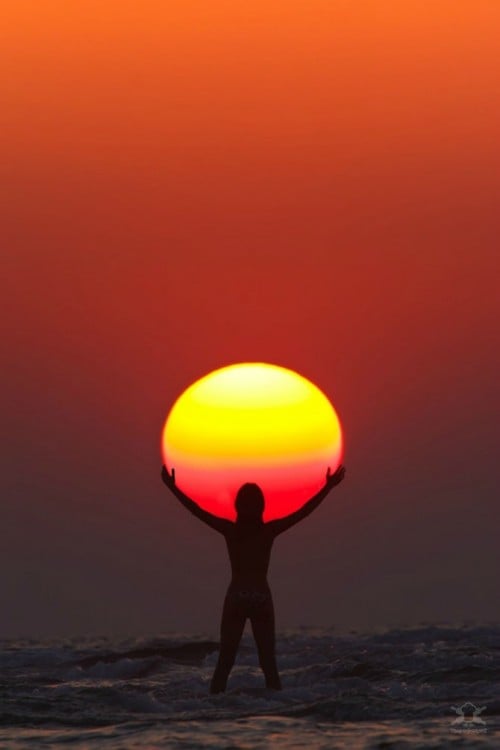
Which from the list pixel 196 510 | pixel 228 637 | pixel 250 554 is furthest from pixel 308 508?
Result: pixel 228 637

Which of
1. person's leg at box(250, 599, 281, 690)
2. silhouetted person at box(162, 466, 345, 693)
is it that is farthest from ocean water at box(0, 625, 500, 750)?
silhouetted person at box(162, 466, 345, 693)

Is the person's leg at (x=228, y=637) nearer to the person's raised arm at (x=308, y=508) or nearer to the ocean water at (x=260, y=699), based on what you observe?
the ocean water at (x=260, y=699)

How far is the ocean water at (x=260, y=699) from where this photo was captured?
497 inches

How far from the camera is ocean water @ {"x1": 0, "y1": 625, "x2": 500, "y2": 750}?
12.6m

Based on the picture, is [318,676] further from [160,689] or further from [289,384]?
[289,384]

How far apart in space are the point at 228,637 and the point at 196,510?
1.36 m

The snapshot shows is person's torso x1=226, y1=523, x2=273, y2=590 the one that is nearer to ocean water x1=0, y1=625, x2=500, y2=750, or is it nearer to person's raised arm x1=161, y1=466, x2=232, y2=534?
person's raised arm x1=161, y1=466, x2=232, y2=534

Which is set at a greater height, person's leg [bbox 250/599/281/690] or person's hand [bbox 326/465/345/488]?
person's hand [bbox 326/465/345/488]

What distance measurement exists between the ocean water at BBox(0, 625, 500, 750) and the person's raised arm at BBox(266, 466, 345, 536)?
5.53ft

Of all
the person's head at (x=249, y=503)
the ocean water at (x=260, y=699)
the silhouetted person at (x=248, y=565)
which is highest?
the person's head at (x=249, y=503)

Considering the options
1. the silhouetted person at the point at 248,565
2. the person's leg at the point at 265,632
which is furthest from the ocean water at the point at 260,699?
the silhouetted person at the point at 248,565

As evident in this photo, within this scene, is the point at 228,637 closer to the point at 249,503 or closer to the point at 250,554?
the point at 250,554

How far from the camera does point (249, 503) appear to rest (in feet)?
49.3

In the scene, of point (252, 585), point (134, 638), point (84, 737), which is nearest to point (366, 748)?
point (84, 737)
